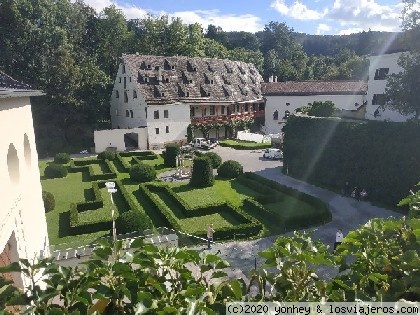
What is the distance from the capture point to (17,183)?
10.5 m

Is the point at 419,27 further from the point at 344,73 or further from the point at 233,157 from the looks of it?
the point at 344,73

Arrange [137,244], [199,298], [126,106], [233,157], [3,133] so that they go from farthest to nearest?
[126,106] < [233,157] < [3,133] < [137,244] < [199,298]

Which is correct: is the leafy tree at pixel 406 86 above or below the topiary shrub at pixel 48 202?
above

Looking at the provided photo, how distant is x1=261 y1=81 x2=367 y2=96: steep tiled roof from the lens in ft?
161

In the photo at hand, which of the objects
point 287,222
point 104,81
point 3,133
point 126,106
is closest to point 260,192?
point 287,222

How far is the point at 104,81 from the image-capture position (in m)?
50.3

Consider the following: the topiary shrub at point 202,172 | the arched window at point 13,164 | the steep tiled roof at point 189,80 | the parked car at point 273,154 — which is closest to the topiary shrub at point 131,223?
the arched window at point 13,164

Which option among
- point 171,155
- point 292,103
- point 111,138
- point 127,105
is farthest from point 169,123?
point 292,103

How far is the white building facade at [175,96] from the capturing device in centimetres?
4550

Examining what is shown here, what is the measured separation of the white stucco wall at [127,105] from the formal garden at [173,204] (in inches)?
529

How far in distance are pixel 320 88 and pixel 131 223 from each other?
40.5 metres

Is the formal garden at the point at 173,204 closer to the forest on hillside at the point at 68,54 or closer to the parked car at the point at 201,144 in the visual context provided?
the parked car at the point at 201,144

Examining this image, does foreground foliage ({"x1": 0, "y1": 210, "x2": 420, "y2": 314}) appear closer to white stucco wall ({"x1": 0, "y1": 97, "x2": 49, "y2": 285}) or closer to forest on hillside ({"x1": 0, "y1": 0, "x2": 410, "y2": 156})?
white stucco wall ({"x1": 0, "y1": 97, "x2": 49, "y2": 285})

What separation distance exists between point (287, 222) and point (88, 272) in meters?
18.5
